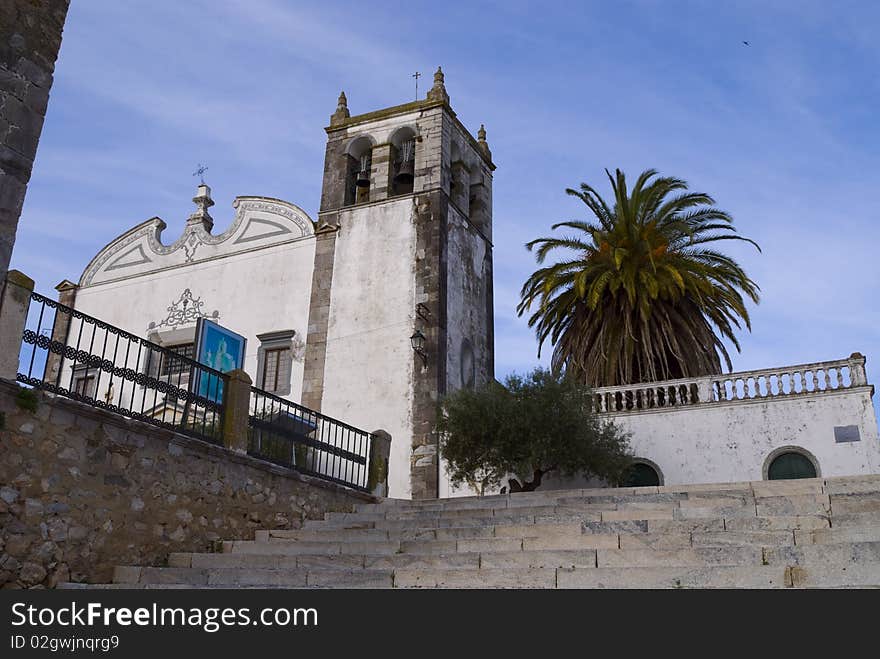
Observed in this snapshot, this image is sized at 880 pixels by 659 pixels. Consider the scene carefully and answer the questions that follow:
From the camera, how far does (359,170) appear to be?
77.9ft

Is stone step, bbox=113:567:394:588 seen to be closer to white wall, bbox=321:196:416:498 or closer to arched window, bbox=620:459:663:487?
white wall, bbox=321:196:416:498

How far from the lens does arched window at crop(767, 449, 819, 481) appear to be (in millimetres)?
17000

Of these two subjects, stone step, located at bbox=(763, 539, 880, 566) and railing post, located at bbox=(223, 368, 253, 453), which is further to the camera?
railing post, located at bbox=(223, 368, 253, 453)

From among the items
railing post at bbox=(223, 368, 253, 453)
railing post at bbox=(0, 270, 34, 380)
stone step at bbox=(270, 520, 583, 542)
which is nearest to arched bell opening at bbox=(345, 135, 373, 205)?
railing post at bbox=(223, 368, 253, 453)

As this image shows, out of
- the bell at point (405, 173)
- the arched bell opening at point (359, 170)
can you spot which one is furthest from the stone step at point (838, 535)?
the arched bell opening at point (359, 170)

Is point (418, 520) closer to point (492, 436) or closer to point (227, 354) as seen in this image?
point (492, 436)

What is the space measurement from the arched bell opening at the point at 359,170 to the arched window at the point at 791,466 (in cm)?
1213

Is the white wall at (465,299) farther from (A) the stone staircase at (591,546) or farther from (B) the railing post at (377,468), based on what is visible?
(A) the stone staircase at (591,546)

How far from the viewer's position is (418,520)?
10609 millimetres

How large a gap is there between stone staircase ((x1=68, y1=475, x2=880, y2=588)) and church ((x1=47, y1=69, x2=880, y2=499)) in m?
7.42

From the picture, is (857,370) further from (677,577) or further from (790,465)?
(677,577)

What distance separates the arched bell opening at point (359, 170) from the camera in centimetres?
2305
